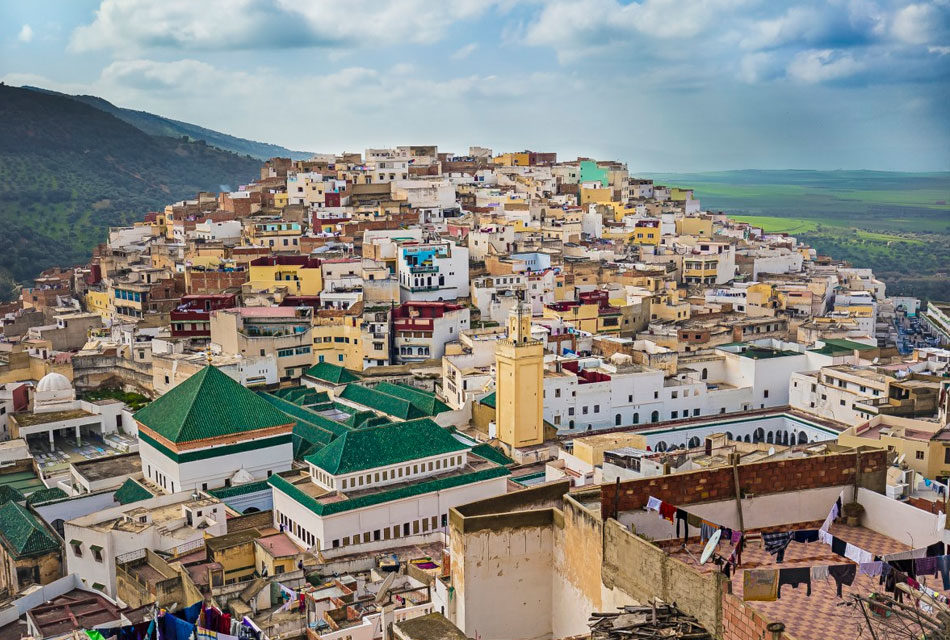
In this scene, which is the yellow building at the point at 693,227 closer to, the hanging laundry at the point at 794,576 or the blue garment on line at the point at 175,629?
the blue garment on line at the point at 175,629

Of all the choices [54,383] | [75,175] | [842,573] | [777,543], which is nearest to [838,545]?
[777,543]

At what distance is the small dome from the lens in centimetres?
2630

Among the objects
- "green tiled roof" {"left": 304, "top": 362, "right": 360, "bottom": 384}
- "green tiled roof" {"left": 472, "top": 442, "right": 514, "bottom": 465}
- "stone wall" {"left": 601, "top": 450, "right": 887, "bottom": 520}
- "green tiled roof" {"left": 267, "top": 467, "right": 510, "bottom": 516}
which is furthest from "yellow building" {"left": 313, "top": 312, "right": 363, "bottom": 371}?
"stone wall" {"left": 601, "top": 450, "right": 887, "bottom": 520}

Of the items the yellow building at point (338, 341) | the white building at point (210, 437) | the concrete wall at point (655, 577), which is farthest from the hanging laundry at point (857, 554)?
the yellow building at point (338, 341)

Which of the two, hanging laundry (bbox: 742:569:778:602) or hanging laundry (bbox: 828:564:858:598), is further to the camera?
hanging laundry (bbox: 828:564:858:598)

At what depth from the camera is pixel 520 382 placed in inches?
959

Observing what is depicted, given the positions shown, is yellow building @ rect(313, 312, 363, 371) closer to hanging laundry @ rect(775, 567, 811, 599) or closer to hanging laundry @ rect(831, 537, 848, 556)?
hanging laundry @ rect(831, 537, 848, 556)

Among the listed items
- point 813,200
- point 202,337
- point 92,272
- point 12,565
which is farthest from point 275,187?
point 813,200

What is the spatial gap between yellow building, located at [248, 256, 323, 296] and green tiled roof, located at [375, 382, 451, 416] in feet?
29.7

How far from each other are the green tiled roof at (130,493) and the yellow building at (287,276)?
14.7 meters

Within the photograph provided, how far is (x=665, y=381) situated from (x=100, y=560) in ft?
50.7

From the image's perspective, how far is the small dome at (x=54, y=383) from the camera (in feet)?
86.3

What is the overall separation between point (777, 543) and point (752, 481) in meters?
0.62

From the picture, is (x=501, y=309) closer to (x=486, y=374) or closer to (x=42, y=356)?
(x=486, y=374)
